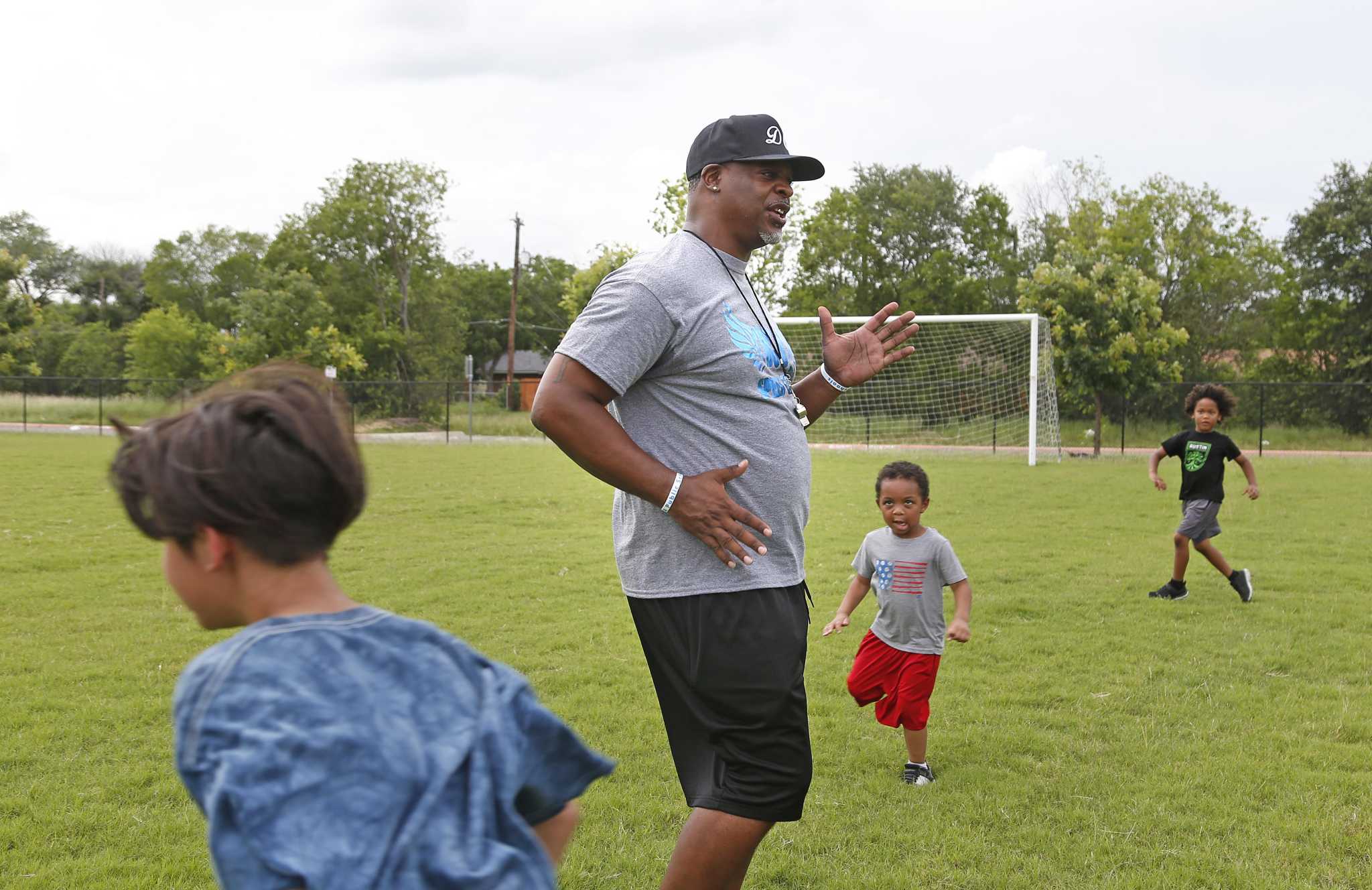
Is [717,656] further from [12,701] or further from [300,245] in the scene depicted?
[300,245]

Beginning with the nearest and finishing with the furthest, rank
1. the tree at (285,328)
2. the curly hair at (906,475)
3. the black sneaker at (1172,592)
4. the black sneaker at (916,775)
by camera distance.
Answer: the black sneaker at (916,775) → the curly hair at (906,475) → the black sneaker at (1172,592) → the tree at (285,328)

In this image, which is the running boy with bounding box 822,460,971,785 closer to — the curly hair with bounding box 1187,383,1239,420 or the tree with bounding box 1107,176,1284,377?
the curly hair with bounding box 1187,383,1239,420

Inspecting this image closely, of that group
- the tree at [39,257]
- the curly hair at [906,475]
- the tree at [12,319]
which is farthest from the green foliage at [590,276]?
the tree at [39,257]

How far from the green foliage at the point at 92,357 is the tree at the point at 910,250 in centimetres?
3813

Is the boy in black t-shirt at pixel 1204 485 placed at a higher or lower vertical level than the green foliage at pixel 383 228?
lower

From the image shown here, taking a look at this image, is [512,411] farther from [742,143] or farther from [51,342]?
[742,143]

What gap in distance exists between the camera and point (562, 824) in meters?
1.55

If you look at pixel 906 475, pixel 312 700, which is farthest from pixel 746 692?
pixel 906 475

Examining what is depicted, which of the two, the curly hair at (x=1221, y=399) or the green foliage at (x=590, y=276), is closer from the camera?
the curly hair at (x=1221, y=399)

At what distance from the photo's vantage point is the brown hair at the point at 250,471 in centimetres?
136

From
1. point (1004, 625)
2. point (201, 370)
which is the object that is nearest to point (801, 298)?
point (201, 370)

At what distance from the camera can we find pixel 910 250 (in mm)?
50781

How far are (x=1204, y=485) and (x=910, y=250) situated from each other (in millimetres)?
43510

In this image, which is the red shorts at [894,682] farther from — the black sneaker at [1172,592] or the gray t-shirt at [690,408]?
Result: the black sneaker at [1172,592]
